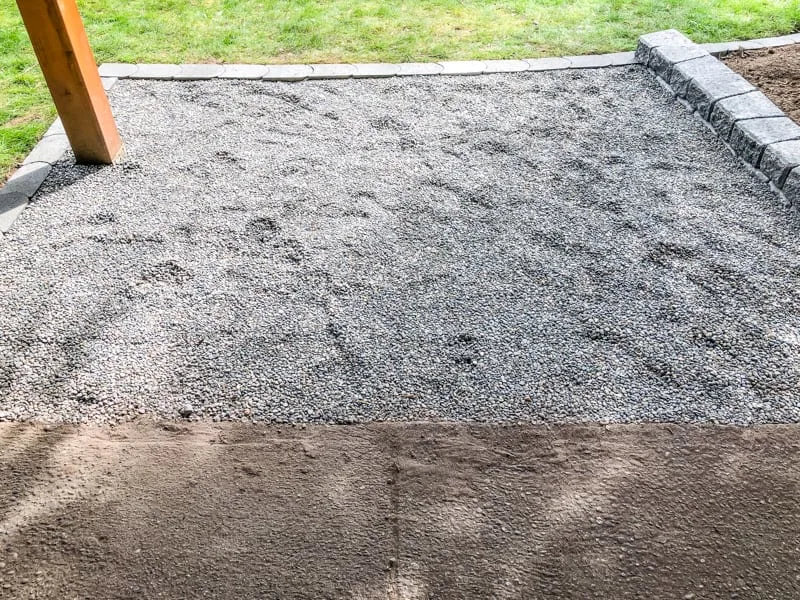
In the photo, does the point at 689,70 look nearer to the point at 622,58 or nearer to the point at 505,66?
the point at 622,58

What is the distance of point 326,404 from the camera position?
2416 millimetres

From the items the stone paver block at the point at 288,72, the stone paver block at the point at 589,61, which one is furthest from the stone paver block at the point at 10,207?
the stone paver block at the point at 589,61

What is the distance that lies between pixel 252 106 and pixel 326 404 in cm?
278

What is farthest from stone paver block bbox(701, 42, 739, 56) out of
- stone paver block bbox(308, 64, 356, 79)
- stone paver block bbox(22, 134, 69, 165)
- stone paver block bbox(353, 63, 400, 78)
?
stone paver block bbox(22, 134, 69, 165)

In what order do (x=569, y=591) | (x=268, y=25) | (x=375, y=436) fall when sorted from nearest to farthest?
(x=569, y=591), (x=375, y=436), (x=268, y=25)

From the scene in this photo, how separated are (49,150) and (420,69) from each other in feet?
8.50

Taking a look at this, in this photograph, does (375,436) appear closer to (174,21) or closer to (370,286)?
(370,286)

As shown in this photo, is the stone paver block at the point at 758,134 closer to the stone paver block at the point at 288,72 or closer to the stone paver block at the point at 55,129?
the stone paver block at the point at 288,72

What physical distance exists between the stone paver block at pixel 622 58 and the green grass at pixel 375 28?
11 cm

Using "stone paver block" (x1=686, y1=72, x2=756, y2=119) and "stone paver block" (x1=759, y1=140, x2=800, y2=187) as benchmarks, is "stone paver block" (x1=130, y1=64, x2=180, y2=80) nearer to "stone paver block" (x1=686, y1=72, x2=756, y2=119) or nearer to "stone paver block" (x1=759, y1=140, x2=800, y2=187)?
"stone paver block" (x1=686, y1=72, x2=756, y2=119)

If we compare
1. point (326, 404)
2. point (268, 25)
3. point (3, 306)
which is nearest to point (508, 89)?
point (268, 25)

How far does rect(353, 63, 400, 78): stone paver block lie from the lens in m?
4.84

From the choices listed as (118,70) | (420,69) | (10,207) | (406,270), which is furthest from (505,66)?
(10,207)

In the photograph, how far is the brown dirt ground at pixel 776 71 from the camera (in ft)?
14.0
